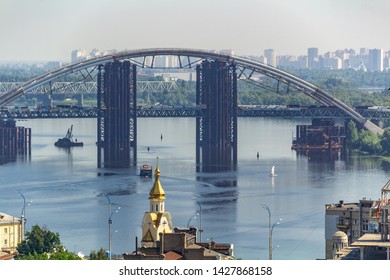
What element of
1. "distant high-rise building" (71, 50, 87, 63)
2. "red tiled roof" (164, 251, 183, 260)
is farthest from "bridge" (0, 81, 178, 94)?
"red tiled roof" (164, 251, 183, 260)

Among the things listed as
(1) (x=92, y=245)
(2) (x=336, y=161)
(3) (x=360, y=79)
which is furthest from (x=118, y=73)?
(1) (x=92, y=245)

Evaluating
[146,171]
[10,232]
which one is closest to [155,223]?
[10,232]

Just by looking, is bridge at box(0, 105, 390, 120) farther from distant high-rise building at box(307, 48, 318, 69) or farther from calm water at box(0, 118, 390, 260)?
distant high-rise building at box(307, 48, 318, 69)

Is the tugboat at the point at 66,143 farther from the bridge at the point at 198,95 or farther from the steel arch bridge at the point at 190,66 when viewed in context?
the steel arch bridge at the point at 190,66

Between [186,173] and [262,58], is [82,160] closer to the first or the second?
[186,173]

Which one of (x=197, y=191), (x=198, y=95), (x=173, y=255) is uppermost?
(x=198, y=95)

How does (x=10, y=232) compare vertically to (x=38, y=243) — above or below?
below

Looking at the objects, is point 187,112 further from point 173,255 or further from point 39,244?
point 173,255
